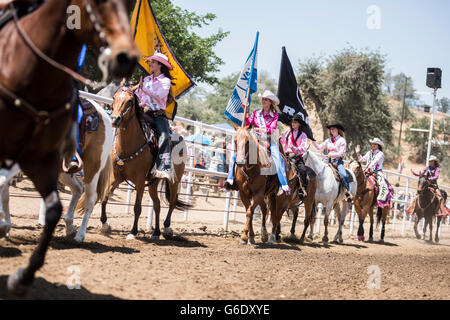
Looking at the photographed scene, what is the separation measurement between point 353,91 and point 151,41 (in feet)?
98.3

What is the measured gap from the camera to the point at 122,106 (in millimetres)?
7574

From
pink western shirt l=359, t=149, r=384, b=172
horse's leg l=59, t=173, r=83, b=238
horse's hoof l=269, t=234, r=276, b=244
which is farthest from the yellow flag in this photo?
pink western shirt l=359, t=149, r=384, b=172

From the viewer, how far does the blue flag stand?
11.2 m

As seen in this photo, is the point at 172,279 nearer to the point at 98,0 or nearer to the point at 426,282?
the point at 98,0

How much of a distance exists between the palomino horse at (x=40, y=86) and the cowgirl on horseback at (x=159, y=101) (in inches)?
177

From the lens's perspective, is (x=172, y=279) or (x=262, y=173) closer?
(x=172, y=279)

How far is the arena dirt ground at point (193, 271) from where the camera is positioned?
441 cm

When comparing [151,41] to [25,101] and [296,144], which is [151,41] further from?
[25,101]

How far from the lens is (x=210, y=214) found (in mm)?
16391

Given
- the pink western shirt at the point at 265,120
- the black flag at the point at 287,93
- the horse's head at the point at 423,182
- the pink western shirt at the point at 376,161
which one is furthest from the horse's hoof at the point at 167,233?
the horse's head at the point at 423,182

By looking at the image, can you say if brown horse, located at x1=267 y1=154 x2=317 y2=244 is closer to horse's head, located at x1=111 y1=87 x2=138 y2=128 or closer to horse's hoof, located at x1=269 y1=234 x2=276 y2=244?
horse's hoof, located at x1=269 y1=234 x2=276 y2=244

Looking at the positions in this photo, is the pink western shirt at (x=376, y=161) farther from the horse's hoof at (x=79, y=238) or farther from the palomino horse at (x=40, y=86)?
the palomino horse at (x=40, y=86)

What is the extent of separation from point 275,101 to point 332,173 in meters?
3.70
